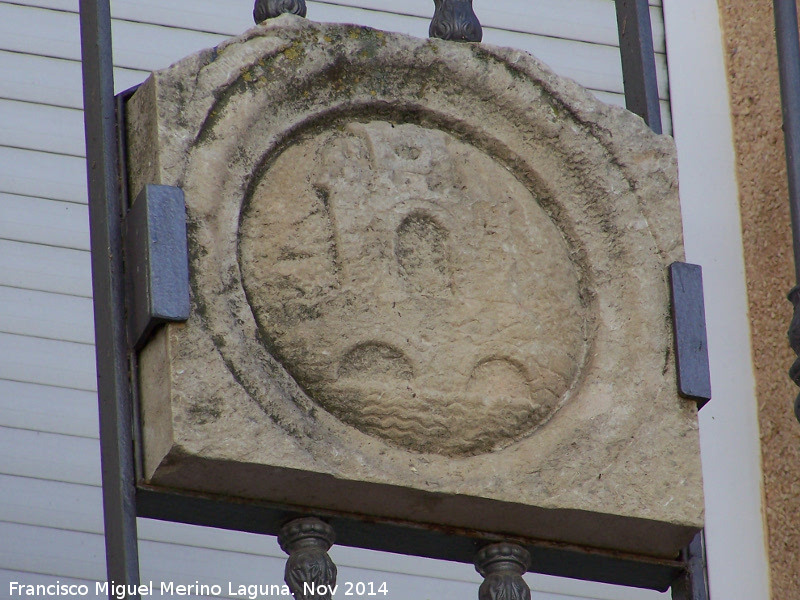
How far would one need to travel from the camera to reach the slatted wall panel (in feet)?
9.66

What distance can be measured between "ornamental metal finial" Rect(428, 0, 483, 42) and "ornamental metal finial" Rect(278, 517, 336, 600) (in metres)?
0.83

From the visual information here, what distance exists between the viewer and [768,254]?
329cm

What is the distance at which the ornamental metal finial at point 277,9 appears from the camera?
7.35 feet

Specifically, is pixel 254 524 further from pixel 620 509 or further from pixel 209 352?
pixel 620 509

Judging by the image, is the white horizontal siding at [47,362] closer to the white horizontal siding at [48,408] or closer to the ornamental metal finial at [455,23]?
the white horizontal siding at [48,408]

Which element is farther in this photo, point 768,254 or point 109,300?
point 768,254

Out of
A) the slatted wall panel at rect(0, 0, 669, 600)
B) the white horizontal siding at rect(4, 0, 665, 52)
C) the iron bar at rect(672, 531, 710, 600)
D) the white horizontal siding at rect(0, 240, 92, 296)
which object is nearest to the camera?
the iron bar at rect(672, 531, 710, 600)

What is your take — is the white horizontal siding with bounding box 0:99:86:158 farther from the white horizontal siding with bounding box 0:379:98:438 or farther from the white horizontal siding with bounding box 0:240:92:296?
the white horizontal siding with bounding box 0:379:98:438

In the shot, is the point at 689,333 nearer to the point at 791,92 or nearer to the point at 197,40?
the point at 791,92

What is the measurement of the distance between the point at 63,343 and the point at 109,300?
109 centimetres

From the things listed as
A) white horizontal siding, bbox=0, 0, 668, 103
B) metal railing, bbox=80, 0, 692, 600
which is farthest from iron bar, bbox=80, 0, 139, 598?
white horizontal siding, bbox=0, 0, 668, 103

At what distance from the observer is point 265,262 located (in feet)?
6.80

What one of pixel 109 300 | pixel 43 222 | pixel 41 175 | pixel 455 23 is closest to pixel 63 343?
pixel 43 222

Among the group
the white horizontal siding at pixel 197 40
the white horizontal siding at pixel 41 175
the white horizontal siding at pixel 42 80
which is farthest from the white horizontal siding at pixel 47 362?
the white horizontal siding at pixel 197 40
